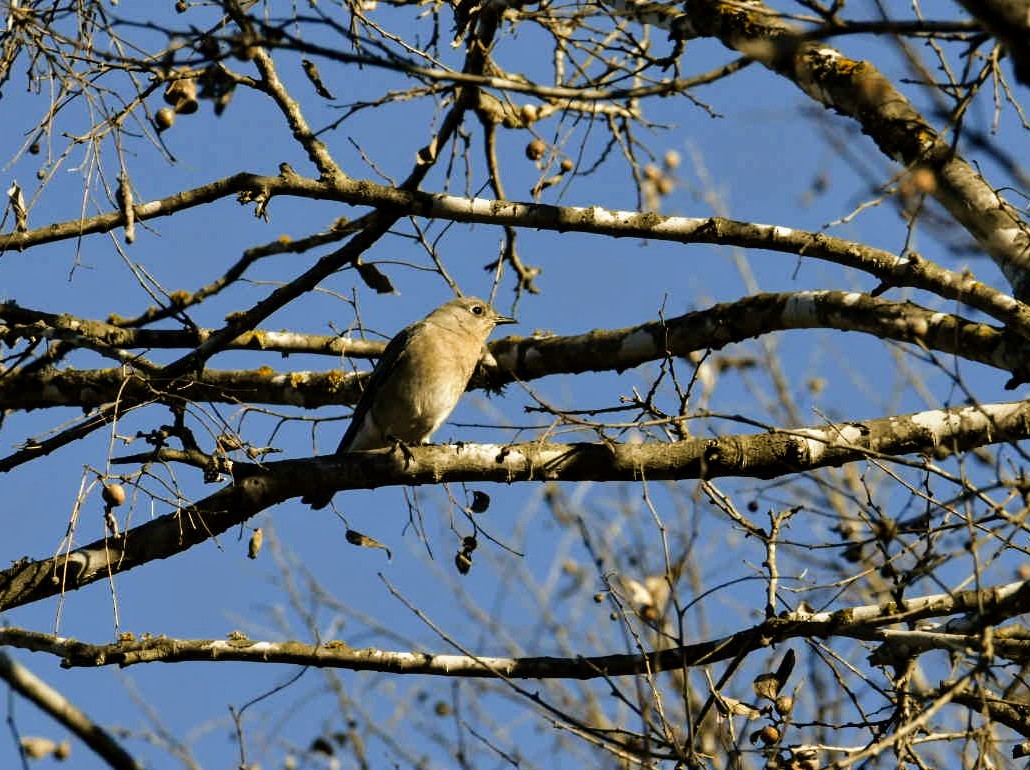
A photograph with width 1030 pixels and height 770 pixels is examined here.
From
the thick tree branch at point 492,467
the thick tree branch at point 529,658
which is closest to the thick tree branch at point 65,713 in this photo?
the thick tree branch at point 529,658

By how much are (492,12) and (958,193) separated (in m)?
2.18

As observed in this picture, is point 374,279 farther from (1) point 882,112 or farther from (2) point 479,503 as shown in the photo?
(1) point 882,112

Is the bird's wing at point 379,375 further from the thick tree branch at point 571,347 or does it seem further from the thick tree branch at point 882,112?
the thick tree branch at point 882,112

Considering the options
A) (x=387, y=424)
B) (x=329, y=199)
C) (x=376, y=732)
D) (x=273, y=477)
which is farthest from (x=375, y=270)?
(x=376, y=732)

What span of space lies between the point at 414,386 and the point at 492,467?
7.09 ft

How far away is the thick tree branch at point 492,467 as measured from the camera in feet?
17.2

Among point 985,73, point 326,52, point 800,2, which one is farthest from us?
point 985,73

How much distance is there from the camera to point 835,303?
580 centimetres

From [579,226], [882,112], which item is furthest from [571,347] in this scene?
[882,112]

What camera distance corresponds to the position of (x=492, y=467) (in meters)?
5.52

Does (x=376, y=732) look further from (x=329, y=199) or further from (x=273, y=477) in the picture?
(x=329, y=199)

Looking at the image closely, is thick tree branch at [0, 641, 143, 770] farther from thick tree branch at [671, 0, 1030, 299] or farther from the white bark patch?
the white bark patch

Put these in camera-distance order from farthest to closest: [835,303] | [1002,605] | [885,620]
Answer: [835,303]
[885,620]
[1002,605]

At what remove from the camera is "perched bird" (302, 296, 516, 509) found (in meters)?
7.48
